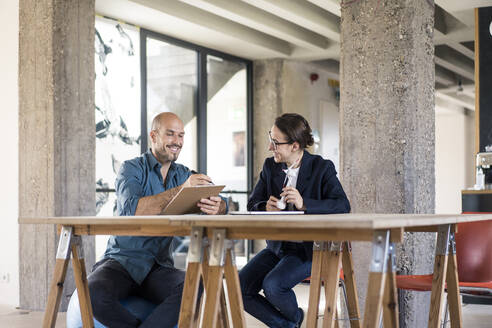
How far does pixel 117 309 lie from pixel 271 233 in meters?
1.12

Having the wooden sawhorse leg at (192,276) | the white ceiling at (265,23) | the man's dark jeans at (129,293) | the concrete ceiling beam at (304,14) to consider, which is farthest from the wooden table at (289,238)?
the concrete ceiling beam at (304,14)

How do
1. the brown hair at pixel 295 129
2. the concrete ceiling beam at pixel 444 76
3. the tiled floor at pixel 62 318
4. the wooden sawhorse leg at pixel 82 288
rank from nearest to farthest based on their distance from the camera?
1. the wooden sawhorse leg at pixel 82 288
2. the brown hair at pixel 295 129
3. the tiled floor at pixel 62 318
4. the concrete ceiling beam at pixel 444 76

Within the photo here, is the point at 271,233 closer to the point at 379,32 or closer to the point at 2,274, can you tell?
the point at 379,32

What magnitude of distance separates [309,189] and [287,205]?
0.21 meters

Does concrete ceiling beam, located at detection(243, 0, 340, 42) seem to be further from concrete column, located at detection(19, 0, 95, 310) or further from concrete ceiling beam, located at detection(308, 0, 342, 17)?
concrete column, located at detection(19, 0, 95, 310)

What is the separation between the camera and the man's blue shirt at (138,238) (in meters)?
3.18

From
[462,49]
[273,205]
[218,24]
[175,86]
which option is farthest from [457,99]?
[273,205]

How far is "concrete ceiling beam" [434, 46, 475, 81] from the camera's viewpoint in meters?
8.95

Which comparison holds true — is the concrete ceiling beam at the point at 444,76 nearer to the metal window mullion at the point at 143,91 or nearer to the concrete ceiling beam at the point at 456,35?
the concrete ceiling beam at the point at 456,35

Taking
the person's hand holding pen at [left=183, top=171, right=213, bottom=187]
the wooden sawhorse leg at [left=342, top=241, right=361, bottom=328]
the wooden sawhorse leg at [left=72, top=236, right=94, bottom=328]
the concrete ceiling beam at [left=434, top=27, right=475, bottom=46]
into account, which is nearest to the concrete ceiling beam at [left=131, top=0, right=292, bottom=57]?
the concrete ceiling beam at [left=434, top=27, right=475, bottom=46]

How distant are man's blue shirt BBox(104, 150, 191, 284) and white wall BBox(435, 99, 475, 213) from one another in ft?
44.2

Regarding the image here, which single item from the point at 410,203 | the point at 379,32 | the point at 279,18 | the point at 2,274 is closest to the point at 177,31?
the point at 279,18

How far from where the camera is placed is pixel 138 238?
10.6 ft

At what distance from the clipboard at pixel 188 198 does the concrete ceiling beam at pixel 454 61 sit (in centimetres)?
677
